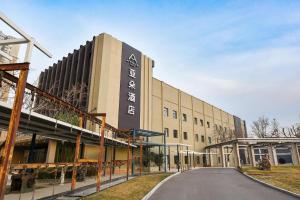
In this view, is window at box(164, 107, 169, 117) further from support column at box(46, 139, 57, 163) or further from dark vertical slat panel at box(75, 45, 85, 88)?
support column at box(46, 139, 57, 163)

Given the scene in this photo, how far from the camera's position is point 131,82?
33719 mm

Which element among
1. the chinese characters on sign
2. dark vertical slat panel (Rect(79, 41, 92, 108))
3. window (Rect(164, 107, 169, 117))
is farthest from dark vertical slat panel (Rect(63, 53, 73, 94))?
window (Rect(164, 107, 169, 117))

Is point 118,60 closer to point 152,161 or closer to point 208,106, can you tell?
point 152,161

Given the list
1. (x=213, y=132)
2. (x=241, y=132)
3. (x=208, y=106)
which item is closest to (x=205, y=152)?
(x=213, y=132)

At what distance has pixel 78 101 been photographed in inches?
1155

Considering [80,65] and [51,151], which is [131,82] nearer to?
[80,65]

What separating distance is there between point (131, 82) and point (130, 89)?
3.89 feet

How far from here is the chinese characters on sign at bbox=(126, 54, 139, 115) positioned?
106 ft

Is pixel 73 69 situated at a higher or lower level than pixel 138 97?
higher

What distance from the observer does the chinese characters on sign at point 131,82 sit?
106 feet

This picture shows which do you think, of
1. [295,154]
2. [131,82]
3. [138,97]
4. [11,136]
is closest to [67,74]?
[131,82]

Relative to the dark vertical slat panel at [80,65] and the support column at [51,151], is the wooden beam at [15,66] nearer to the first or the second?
the support column at [51,151]

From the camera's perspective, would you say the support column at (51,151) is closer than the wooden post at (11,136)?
No

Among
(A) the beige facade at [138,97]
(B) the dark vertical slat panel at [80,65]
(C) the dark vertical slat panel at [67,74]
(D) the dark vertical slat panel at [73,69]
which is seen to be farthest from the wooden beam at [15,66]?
(C) the dark vertical slat panel at [67,74]
